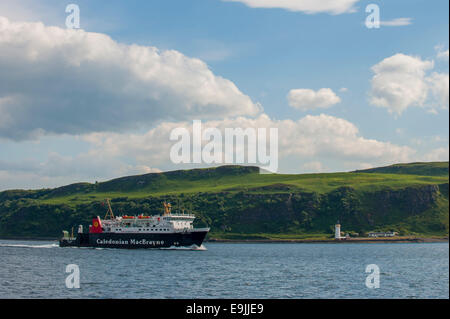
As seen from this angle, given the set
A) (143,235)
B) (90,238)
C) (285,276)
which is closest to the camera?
(285,276)

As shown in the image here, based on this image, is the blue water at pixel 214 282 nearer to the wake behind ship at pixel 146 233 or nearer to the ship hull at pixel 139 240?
the ship hull at pixel 139 240

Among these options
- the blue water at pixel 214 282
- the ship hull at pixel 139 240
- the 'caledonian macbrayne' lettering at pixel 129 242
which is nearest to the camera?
the blue water at pixel 214 282

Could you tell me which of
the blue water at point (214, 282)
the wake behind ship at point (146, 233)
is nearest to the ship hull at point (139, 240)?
the wake behind ship at point (146, 233)

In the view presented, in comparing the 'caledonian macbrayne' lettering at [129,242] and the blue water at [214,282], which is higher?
the blue water at [214,282]

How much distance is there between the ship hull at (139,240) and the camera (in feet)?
439

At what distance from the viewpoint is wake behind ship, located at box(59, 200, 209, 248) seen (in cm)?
13412

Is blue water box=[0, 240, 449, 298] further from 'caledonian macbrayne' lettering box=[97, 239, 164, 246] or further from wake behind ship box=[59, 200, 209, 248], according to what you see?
'caledonian macbrayne' lettering box=[97, 239, 164, 246]

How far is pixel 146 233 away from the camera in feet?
453

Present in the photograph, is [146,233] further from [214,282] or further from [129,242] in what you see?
[214,282]

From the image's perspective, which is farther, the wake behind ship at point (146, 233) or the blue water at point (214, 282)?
the wake behind ship at point (146, 233)

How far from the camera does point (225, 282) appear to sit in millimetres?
62438
